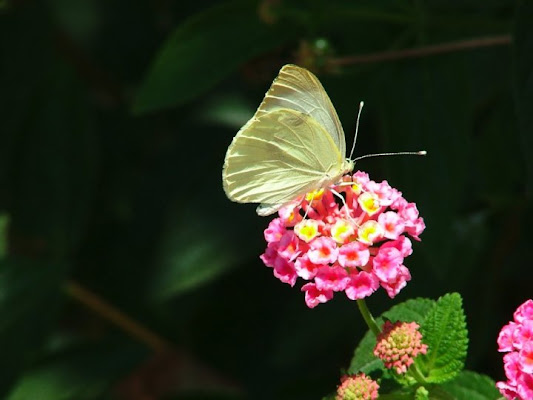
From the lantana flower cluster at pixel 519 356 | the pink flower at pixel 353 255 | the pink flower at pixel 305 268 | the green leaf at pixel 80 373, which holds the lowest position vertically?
the green leaf at pixel 80 373

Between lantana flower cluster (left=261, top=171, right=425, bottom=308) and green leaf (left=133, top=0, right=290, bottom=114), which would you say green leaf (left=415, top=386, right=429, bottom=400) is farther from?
green leaf (left=133, top=0, right=290, bottom=114)

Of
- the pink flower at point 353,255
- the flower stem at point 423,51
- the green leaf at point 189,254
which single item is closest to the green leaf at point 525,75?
the flower stem at point 423,51

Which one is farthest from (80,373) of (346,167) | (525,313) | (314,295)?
(525,313)

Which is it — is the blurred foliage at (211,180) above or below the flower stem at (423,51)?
below

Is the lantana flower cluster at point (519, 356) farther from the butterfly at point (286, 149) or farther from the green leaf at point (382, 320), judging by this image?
the butterfly at point (286, 149)

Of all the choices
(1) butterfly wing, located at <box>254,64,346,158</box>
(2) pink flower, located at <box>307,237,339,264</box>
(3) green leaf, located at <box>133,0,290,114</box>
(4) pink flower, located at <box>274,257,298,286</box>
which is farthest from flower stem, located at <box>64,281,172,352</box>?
(2) pink flower, located at <box>307,237,339,264</box>
